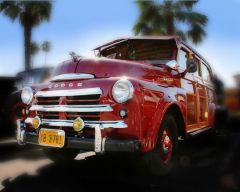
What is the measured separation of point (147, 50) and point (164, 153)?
1.59 m

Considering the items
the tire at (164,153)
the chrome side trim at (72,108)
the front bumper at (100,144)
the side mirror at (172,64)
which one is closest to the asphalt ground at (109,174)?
the tire at (164,153)

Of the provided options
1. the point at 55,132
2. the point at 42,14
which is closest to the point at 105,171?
the point at 55,132

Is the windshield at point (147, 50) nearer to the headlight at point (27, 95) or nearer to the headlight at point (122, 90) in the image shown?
the headlight at point (122, 90)

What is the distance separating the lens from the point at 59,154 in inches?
210

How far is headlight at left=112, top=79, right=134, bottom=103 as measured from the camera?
388cm

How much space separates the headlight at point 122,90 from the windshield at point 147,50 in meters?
1.40

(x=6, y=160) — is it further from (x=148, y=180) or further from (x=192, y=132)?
(x=192, y=132)

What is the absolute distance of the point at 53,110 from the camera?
14.2 ft

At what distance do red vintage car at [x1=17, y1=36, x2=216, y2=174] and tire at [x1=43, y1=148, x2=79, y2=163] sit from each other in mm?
14

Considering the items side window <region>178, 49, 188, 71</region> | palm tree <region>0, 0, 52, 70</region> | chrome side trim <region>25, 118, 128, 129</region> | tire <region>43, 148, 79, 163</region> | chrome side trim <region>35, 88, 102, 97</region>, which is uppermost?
palm tree <region>0, 0, 52, 70</region>

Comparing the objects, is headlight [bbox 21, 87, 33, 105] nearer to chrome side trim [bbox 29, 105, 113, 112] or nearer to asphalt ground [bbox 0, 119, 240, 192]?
chrome side trim [bbox 29, 105, 113, 112]

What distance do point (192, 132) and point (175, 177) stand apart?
3.89 ft

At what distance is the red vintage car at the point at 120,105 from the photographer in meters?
3.91

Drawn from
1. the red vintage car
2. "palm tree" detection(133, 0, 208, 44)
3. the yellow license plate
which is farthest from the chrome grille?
"palm tree" detection(133, 0, 208, 44)
